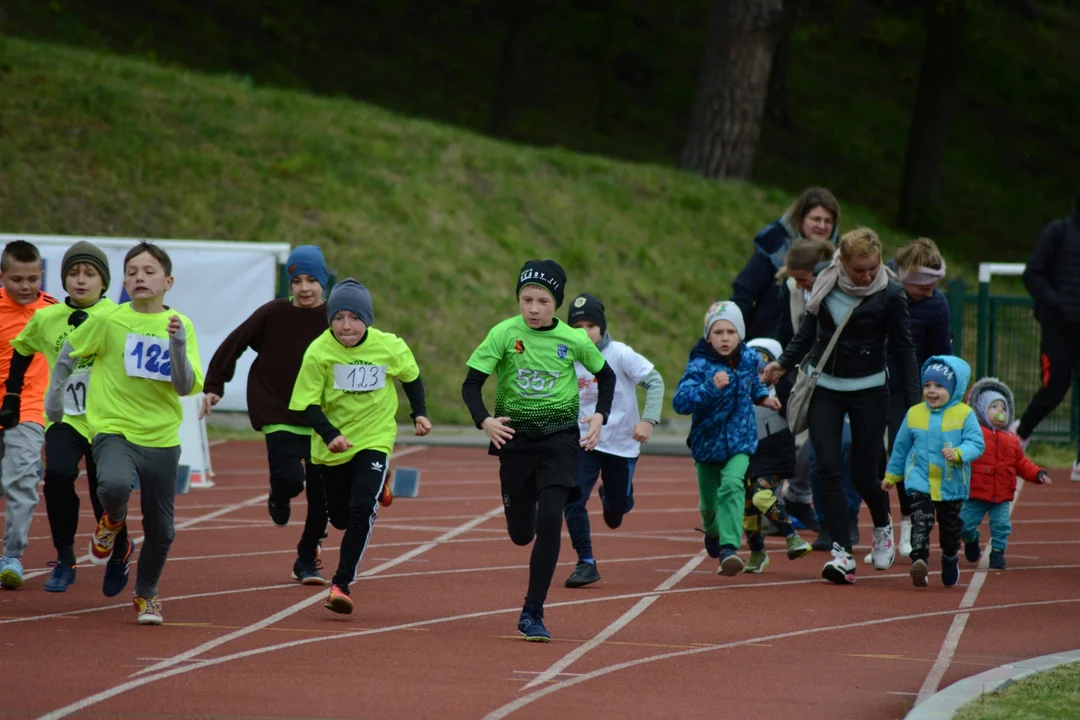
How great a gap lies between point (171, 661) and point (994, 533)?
225 inches

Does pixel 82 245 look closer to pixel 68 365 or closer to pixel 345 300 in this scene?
pixel 68 365

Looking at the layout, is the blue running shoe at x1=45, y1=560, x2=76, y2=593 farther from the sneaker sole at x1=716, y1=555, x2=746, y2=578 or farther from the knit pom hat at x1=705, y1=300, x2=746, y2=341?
the knit pom hat at x1=705, y1=300, x2=746, y2=341

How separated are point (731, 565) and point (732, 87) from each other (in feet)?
62.9

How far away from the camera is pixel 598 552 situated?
11281 millimetres

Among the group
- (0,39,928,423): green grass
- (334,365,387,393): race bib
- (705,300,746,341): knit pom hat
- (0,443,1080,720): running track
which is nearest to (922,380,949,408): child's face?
(0,443,1080,720): running track

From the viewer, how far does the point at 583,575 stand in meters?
9.73

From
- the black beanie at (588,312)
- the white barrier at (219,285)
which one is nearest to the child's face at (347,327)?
the black beanie at (588,312)

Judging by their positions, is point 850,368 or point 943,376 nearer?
point 850,368

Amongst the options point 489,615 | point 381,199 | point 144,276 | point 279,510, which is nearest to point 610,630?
point 489,615

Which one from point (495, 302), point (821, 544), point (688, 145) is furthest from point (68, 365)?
point (688, 145)

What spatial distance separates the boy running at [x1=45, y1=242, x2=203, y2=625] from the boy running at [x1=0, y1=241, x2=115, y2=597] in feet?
1.70

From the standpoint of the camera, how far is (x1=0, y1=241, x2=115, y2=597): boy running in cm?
885

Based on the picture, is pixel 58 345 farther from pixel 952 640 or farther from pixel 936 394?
pixel 936 394

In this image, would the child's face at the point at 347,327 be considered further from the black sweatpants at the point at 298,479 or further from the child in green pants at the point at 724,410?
the child in green pants at the point at 724,410
